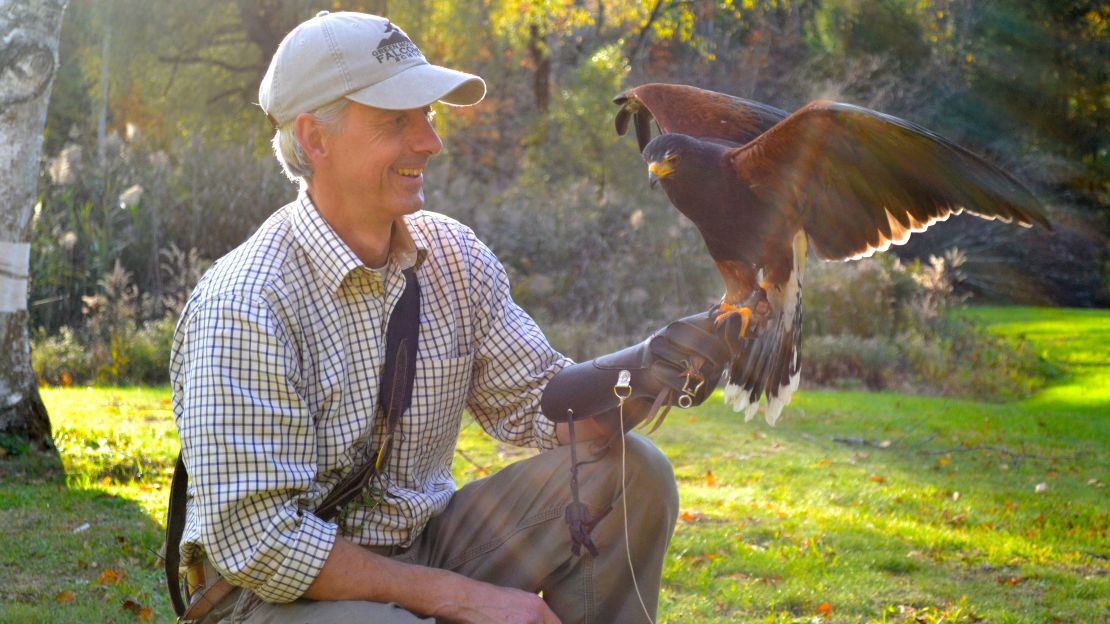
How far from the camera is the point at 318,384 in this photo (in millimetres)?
2291

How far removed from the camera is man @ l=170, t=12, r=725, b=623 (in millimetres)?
2127

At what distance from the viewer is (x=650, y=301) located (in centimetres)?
1031

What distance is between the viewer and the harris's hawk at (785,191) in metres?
3.04

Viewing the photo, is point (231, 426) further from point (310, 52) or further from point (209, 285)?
point (310, 52)

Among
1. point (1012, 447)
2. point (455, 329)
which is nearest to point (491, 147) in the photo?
point (1012, 447)

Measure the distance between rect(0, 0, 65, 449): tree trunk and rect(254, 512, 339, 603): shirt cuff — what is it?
3293 millimetres

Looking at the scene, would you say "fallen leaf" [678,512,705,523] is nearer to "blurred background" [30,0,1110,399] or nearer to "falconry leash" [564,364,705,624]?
"falconry leash" [564,364,705,624]

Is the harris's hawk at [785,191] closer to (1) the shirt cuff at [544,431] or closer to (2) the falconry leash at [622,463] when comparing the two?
(2) the falconry leash at [622,463]

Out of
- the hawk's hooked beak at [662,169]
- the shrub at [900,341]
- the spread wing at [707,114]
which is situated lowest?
the shrub at [900,341]

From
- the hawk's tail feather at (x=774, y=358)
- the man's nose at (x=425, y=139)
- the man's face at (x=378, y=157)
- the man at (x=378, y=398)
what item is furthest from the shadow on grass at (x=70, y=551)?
the hawk's tail feather at (x=774, y=358)

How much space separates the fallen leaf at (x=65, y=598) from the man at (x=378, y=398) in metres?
1.28

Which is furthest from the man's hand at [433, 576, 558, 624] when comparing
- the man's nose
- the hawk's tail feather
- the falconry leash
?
the hawk's tail feather

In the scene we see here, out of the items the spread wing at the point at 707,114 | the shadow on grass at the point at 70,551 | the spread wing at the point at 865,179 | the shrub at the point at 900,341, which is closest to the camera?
the spread wing at the point at 865,179

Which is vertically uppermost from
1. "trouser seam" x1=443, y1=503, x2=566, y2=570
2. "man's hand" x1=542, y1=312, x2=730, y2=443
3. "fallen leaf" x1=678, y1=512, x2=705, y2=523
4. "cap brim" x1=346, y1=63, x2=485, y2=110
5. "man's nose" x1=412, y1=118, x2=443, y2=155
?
"cap brim" x1=346, y1=63, x2=485, y2=110
